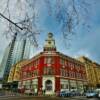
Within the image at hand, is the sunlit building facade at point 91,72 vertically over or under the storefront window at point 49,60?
over

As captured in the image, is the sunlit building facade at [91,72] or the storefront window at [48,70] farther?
the sunlit building facade at [91,72]

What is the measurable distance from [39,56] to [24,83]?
12.2m

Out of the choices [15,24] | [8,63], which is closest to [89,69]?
[8,63]

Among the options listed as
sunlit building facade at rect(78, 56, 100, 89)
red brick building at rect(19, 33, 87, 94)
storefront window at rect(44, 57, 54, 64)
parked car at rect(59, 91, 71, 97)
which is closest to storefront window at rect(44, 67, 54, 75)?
red brick building at rect(19, 33, 87, 94)

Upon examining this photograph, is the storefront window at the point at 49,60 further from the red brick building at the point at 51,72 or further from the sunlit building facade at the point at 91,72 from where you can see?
the sunlit building facade at the point at 91,72

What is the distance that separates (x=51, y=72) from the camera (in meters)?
62.7

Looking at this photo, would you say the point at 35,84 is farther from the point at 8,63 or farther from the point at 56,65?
the point at 8,63

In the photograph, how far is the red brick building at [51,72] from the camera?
61.8m

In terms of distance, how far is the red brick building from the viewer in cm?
6184

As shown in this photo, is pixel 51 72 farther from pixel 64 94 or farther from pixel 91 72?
pixel 91 72

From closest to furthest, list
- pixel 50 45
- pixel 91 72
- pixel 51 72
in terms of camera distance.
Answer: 1. pixel 51 72
2. pixel 50 45
3. pixel 91 72

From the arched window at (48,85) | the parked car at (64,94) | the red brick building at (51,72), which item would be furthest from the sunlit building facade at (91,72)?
the parked car at (64,94)

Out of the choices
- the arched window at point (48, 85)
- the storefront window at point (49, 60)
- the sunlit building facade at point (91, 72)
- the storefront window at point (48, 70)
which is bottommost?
the arched window at point (48, 85)

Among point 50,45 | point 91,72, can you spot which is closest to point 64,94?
point 50,45
